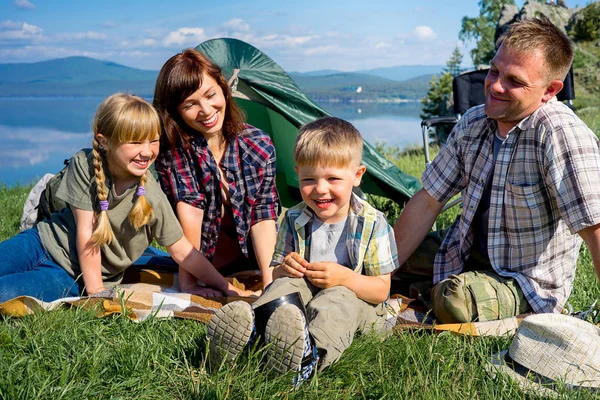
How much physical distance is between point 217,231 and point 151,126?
0.86 m

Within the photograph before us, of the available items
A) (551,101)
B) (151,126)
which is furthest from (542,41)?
(151,126)

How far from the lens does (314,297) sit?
2676 millimetres

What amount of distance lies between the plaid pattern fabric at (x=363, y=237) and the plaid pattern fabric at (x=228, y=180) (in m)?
1.02

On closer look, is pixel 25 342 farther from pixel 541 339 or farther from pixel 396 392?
pixel 541 339

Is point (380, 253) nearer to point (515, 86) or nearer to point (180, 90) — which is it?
point (515, 86)

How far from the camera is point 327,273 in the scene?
8.75 ft

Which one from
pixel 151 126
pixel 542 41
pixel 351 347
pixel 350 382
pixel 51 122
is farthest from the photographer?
pixel 51 122

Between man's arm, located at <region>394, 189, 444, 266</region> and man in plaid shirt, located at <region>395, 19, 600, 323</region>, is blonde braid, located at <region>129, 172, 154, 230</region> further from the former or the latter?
man in plaid shirt, located at <region>395, 19, 600, 323</region>

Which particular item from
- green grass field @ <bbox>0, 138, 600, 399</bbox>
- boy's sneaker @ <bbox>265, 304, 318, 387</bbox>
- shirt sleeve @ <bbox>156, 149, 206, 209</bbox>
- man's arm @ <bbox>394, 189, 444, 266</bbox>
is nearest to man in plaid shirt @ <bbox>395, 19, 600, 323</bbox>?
man's arm @ <bbox>394, 189, 444, 266</bbox>

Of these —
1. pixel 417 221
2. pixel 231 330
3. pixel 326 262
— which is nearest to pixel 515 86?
pixel 417 221

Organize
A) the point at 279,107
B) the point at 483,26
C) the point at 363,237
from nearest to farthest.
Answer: the point at 363,237 → the point at 279,107 → the point at 483,26

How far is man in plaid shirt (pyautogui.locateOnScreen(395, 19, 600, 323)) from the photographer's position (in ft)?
9.27

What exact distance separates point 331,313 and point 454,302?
0.80 meters

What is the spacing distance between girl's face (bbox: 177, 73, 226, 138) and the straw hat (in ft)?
6.88
